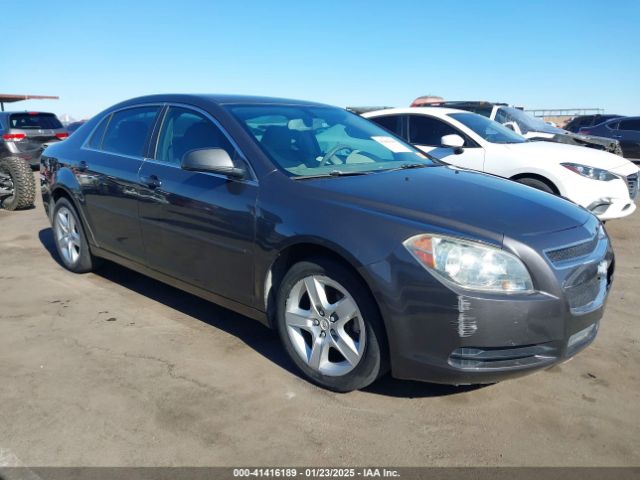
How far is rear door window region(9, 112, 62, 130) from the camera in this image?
39.9 feet

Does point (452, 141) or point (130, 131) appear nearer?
point (130, 131)

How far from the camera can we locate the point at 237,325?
395 centimetres

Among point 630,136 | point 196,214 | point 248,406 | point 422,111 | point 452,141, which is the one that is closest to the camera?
point 248,406

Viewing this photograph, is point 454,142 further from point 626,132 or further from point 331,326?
point 626,132

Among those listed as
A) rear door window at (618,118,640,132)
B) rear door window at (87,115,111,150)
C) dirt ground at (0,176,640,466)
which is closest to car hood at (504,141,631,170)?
dirt ground at (0,176,640,466)

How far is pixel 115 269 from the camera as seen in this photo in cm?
528

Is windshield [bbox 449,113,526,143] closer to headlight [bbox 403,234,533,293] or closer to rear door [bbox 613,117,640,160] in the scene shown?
headlight [bbox 403,234,533,293]

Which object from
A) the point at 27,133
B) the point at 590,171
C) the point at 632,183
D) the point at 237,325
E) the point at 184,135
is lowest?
the point at 237,325

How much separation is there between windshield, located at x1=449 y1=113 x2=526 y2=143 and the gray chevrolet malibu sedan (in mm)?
3255

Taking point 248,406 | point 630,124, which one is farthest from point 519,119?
point 248,406

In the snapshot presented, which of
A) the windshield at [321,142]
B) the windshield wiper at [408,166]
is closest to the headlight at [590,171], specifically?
the windshield at [321,142]

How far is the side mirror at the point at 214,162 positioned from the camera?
3209mm

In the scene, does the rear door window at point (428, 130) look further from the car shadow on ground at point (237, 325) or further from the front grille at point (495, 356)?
the front grille at point (495, 356)

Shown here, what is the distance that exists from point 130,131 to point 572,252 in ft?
10.8
